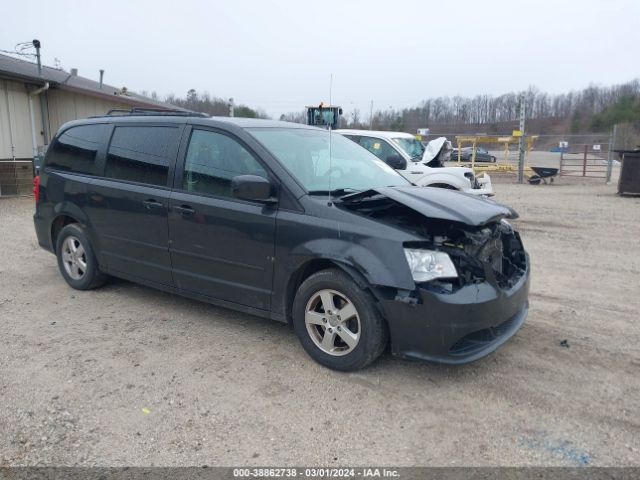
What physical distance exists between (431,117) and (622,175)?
197 ft

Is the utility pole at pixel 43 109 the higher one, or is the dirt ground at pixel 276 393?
the utility pole at pixel 43 109

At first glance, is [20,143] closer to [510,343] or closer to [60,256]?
A: [60,256]

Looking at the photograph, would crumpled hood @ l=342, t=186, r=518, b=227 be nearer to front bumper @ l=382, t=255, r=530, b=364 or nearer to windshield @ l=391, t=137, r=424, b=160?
front bumper @ l=382, t=255, r=530, b=364

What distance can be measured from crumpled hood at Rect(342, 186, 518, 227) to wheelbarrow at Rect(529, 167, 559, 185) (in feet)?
59.8

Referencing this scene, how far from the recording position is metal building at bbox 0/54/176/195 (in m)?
13.7

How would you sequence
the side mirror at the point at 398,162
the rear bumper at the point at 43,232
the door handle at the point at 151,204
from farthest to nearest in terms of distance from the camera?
the side mirror at the point at 398,162 → the rear bumper at the point at 43,232 → the door handle at the point at 151,204

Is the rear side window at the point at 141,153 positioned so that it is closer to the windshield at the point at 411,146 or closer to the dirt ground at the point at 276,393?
the dirt ground at the point at 276,393

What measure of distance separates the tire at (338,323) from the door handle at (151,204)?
5.24 ft

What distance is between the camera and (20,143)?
1544cm

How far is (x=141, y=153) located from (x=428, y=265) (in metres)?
2.95

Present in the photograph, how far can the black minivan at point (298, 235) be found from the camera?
3.35 m

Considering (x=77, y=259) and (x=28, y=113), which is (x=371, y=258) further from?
(x=28, y=113)

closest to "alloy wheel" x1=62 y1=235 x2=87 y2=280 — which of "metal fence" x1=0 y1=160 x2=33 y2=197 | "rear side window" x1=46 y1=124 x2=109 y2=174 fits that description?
"rear side window" x1=46 y1=124 x2=109 y2=174

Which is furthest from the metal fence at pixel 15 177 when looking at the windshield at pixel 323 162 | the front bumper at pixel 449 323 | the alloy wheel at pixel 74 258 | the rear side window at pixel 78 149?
the front bumper at pixel 449 323
